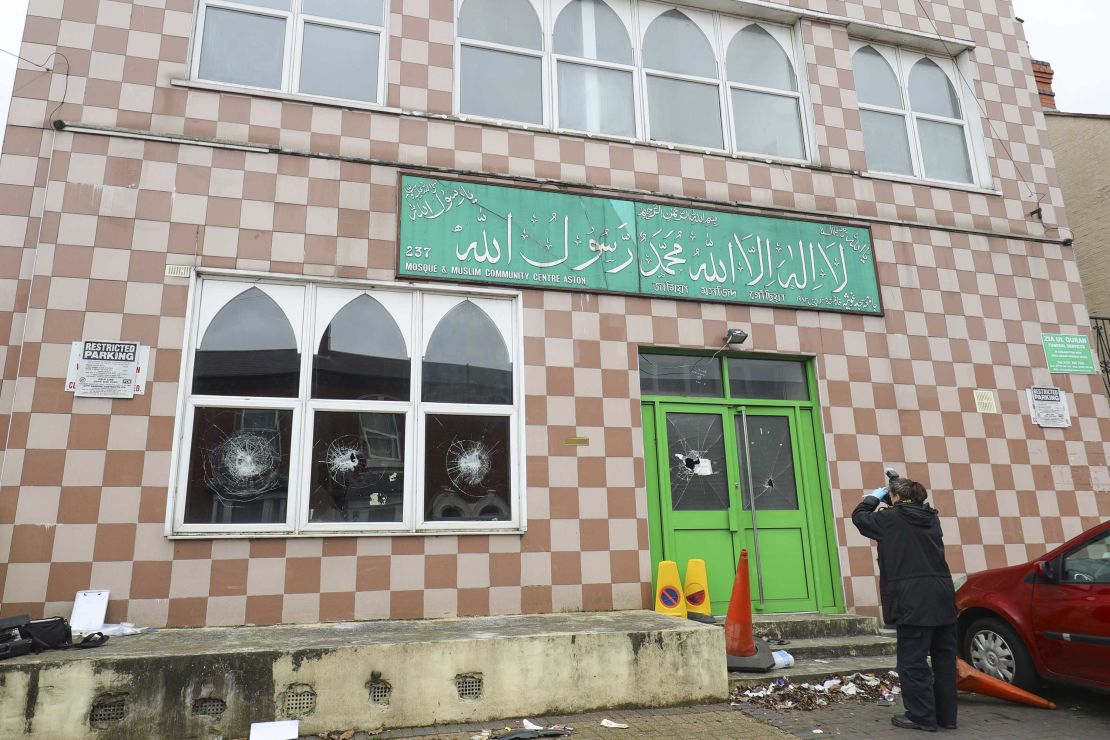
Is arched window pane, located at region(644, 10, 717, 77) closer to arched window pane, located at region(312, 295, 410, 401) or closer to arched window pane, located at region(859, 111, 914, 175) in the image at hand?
arched window pane, located at region(859, 111, 914, 175)

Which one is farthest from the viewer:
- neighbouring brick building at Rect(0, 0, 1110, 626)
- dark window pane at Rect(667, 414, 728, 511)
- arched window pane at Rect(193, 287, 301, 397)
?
A: dark window pane at Rect(667, 414, 728, 511)

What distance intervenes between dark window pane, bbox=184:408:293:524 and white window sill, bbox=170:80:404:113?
313cm

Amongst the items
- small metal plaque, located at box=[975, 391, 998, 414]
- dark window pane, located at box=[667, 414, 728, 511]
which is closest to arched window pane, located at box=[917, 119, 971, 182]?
small metal plaque, located at box=[975, 391, 998, 414]

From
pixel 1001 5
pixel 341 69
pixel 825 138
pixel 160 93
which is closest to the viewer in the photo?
pixel 160 93

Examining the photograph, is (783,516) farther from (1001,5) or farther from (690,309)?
Answer: (1001,5)

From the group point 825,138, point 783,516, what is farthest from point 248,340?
point 825,138

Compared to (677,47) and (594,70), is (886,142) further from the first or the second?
(594,70)

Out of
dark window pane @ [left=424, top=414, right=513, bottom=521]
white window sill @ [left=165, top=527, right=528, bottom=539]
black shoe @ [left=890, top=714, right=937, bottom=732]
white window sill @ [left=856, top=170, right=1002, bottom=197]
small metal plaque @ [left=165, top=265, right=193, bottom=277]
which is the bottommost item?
black shoe @ [left=890, top=714, right=937, bottom=732]

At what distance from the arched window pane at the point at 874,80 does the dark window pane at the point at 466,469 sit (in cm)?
660

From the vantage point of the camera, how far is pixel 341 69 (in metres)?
7.83

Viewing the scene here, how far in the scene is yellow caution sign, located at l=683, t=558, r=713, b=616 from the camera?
711 centimetres

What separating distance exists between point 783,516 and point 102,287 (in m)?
6.90

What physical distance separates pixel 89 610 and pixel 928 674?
628 cm

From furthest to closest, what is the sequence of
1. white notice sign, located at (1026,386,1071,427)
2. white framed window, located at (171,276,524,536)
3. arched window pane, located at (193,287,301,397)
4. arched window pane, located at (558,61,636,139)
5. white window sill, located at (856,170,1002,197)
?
white window sill, located at (856,170,1002,197), white notice sign, located at (1026,386,1071,427), arched window pane, located at (558,61,636,139), arched window pane, located at (193,287,301,397), white framed window, located at (171,276,524,536)
